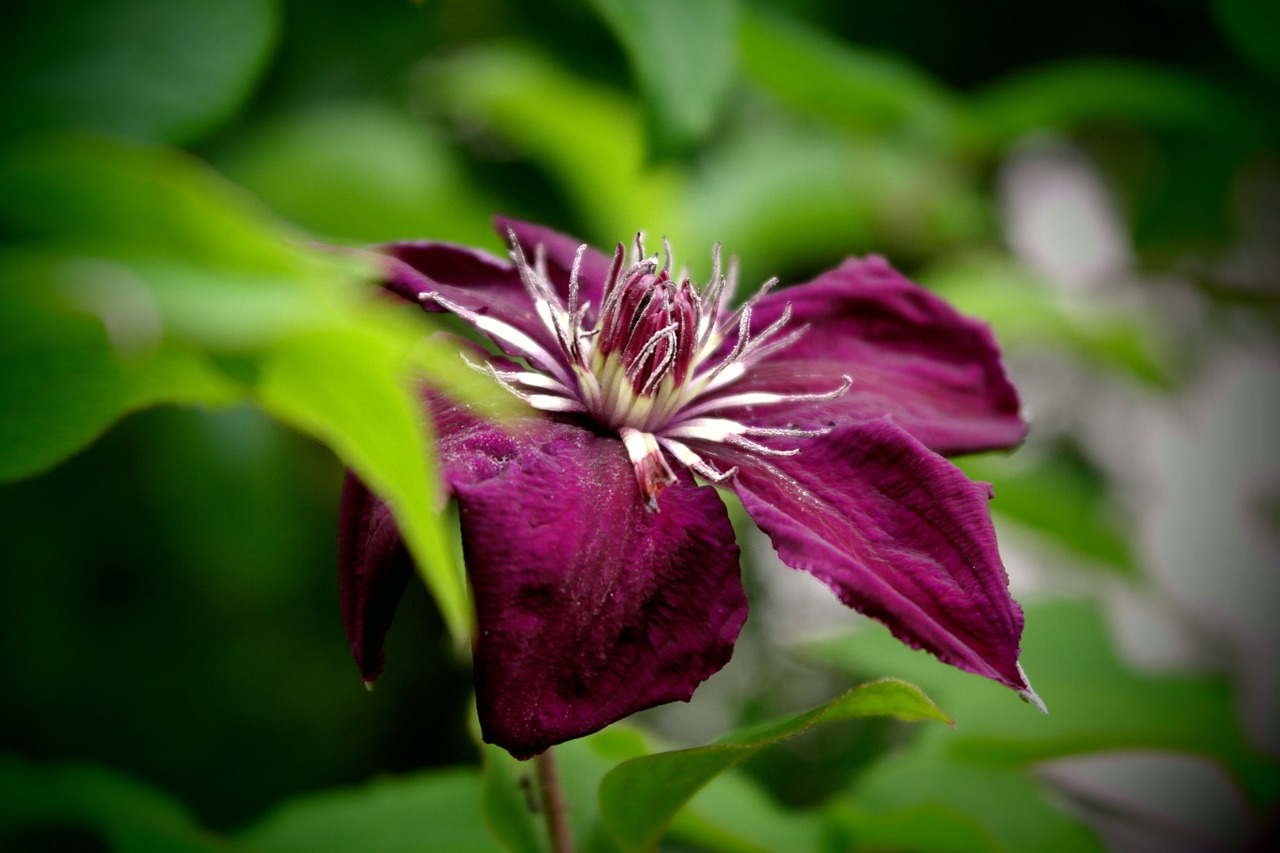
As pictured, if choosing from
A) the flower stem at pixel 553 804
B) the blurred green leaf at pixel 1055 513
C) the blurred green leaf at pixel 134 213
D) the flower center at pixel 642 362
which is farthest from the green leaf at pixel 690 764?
the blurred green leaf at pixel 1055 513

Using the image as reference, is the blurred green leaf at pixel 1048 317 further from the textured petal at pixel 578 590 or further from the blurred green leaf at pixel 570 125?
the textured petal at pixel 578 590

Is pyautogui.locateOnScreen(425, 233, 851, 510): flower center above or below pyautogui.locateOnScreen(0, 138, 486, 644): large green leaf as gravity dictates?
below

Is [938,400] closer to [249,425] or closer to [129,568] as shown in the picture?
[249,425]

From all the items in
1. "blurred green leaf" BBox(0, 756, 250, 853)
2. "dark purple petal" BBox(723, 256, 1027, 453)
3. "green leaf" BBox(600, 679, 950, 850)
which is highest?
"dark purple petal" BBox(723, 256, 1027, 453)

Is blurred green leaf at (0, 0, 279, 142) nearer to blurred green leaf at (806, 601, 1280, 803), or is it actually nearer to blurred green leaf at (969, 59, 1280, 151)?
blurred green leaf at (806, 601, 1280, 803)

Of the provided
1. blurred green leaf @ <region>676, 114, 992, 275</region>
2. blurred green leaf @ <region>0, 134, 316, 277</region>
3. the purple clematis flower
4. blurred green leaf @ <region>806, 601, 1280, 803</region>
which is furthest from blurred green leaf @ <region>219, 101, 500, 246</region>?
blurred green leaf @ <region>0, 134, 316, 277</region>

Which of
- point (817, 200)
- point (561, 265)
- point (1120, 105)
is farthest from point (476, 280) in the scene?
point (1120, 105)

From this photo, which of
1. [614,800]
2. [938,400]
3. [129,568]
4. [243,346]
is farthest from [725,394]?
[129,568]

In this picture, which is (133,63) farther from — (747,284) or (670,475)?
(747,284)
